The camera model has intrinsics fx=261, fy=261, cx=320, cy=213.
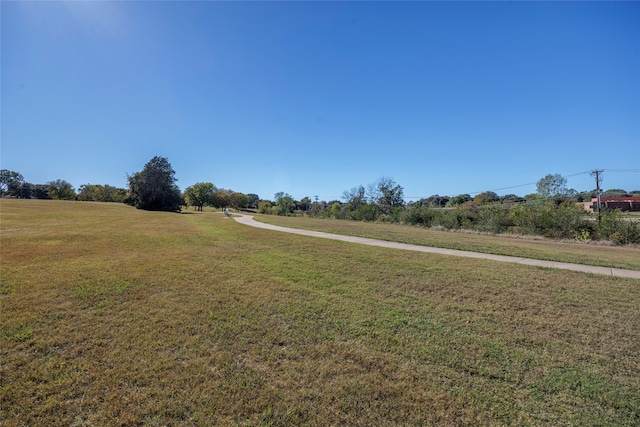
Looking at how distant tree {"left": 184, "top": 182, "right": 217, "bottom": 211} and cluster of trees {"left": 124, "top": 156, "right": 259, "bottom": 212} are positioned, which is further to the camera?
distant tree {"left": 184, "top": 182, "right": 217, "bottom": 211}

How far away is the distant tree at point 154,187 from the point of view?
4094 centimetres

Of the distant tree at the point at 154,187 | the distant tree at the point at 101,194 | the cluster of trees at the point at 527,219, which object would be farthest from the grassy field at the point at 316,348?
the distant tree at the point at 101,194

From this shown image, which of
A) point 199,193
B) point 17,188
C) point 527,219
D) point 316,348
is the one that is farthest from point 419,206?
point 17,188

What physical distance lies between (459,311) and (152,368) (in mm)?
4101

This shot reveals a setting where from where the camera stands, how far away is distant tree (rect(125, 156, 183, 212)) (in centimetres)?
4094

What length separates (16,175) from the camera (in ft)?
245

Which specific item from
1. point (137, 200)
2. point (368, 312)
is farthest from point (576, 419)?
point (137, 200)

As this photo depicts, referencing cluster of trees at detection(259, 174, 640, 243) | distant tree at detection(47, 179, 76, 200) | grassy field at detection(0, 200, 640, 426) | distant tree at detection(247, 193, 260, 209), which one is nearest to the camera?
grassy field at detection(0, 200, 640, 426)

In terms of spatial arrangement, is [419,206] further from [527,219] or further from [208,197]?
[208,197]

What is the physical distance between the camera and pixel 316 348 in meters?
3.03

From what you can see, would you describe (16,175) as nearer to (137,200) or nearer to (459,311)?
(137,200)

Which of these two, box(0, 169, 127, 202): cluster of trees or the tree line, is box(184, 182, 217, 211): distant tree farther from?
box(0, 169, 127, 202): cluster of trees

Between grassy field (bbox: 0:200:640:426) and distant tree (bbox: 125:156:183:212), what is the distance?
1601 inches

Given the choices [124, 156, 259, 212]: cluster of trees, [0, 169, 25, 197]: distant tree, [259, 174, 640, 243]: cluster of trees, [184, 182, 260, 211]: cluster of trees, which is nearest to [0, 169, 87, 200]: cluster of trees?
[0, 169, 25, 197]: distant tree
